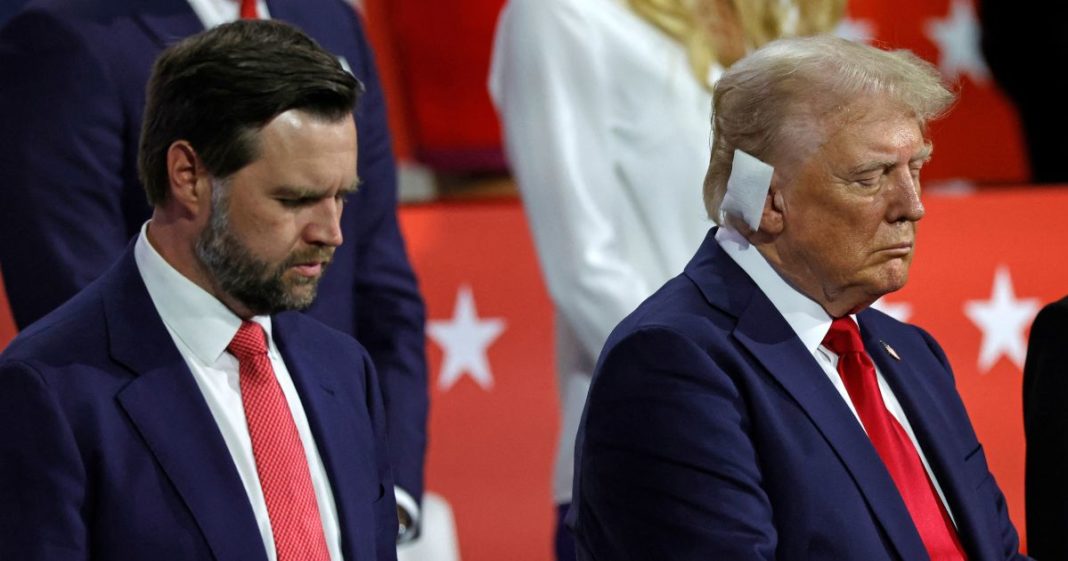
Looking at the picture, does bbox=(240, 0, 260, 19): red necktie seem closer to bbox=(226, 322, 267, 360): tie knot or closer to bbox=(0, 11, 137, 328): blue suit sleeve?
bbox=(0, 11, 137, 328): blue suit sleeve

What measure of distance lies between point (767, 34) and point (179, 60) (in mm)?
1273

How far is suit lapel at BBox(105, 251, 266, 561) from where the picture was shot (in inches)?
78.1

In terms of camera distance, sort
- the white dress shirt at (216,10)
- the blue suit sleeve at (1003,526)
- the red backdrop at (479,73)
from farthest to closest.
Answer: the red backdrop at (479,73) → the white dress shirt at (216,10) → the blue suit sleeve at (1003,526)

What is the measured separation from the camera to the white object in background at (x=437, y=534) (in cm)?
332

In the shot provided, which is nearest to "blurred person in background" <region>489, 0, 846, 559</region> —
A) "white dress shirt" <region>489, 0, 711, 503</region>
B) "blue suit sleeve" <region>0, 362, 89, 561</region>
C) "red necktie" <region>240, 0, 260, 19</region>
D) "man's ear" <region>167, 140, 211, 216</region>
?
"white dress shirt" <region>489, 0, 711, 503</region>

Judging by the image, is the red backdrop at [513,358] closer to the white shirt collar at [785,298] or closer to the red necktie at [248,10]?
the red necktie at [248,10]

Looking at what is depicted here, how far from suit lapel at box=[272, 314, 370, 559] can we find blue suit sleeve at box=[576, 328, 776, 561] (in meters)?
0.27

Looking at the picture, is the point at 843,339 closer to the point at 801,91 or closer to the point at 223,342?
the point at 801,91

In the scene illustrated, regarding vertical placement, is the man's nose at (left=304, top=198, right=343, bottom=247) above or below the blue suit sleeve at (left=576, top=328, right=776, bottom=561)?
above

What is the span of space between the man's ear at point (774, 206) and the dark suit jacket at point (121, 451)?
0.55m

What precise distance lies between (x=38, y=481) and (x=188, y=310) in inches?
11.2

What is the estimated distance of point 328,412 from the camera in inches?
84.9

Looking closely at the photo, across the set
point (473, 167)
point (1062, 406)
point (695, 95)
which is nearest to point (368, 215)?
point (695, 95)

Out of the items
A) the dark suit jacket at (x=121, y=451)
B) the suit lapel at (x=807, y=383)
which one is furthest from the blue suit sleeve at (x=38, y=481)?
the suit lapel at (x=807, y=383)
